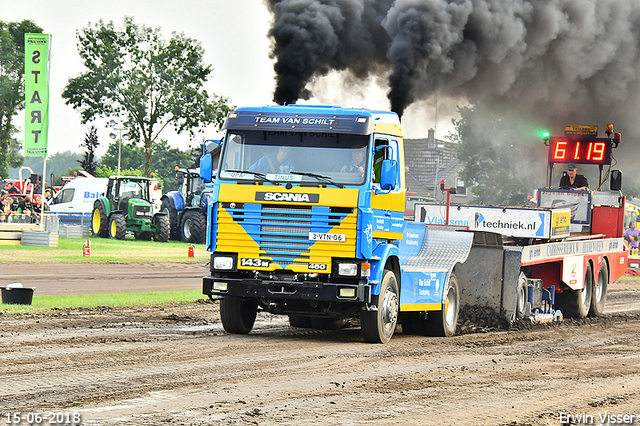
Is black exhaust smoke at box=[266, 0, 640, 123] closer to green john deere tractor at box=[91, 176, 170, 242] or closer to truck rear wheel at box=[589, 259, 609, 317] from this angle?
truck rear wheel at box=[589, 259, 609, 317]

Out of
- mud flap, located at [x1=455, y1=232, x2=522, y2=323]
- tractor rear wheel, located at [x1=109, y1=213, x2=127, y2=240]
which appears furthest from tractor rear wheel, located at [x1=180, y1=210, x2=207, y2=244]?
mud flap, located at [x1=455, y1=232, x2=522, y2=323]

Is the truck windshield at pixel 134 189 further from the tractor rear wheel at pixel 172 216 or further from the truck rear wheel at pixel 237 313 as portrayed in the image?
the truck rear wheel at pixel 237 313

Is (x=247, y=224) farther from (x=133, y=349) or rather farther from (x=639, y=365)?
(x=639, y=365)

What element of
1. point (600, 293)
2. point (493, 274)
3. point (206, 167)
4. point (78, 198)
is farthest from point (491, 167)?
point (206, 167)

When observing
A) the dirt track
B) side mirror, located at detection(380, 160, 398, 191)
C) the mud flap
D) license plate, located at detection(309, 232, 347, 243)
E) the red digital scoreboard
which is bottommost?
the dirt track

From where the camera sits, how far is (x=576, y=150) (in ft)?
66.5

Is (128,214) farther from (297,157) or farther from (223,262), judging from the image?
(297,157)

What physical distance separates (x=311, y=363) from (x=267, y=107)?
12.0 feet

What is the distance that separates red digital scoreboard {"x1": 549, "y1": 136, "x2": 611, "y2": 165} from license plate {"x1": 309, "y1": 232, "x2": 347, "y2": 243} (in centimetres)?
1022

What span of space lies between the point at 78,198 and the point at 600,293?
111 ft

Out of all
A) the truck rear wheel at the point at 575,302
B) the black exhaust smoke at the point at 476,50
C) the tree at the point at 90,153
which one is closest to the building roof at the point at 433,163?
the tree at the point at 90,153

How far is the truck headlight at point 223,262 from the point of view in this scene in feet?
38.4

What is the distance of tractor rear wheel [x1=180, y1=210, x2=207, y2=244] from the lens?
37844mm

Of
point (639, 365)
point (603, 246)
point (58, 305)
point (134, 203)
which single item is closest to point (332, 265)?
point (639, 365)
